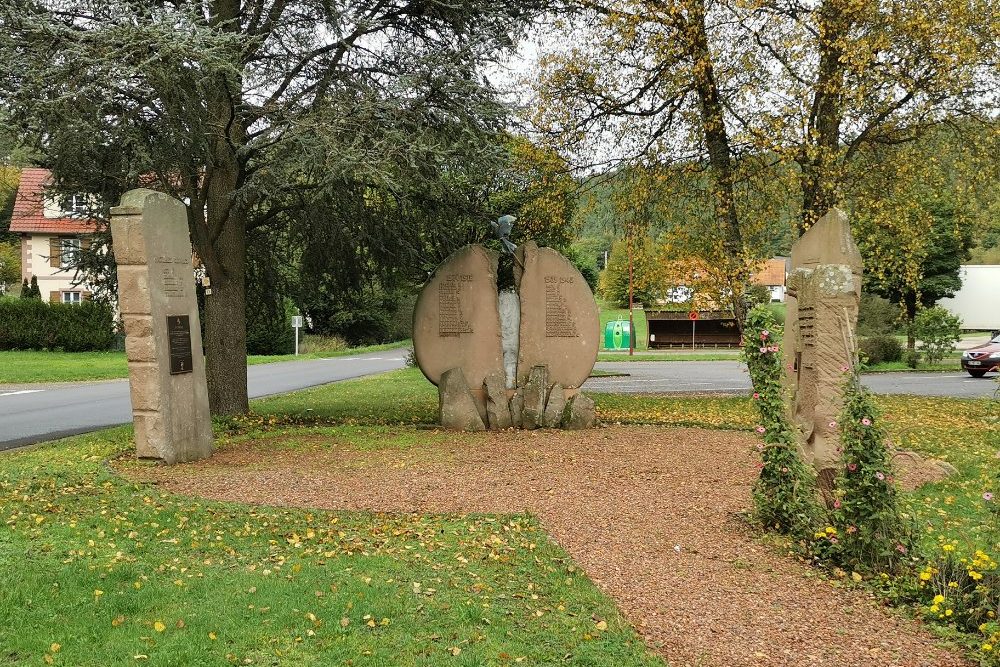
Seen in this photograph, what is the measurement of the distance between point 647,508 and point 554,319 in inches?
228

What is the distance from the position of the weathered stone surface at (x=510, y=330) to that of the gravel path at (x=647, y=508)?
126 centimetres

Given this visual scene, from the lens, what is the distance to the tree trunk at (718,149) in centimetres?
1569

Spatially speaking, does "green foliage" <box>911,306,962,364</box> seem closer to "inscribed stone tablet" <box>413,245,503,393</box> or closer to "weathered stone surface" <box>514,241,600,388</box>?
"weathered stone surface" <box>514,241,600,388</box>

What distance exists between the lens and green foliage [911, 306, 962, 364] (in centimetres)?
3136

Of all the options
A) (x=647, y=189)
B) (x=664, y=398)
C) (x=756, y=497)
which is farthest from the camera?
(x=664, y=398)

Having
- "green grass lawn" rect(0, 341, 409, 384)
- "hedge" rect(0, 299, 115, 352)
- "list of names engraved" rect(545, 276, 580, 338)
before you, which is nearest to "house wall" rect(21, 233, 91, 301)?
"hedge" rect(0, 299, 115, 352)

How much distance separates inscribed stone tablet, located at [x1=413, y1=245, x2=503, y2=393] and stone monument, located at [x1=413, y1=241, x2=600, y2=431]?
0.05ft

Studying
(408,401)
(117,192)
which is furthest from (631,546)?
(408,401)

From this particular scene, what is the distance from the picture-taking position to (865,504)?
19.5ft

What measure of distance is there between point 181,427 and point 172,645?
20.1 feet

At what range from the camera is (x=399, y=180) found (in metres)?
12.3

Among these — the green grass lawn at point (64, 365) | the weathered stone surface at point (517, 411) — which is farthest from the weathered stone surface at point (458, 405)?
the green grass lawn at point (64, 365)

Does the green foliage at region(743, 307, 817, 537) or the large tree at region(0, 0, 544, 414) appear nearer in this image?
the green foliage at region(743, 307, 817, 537)

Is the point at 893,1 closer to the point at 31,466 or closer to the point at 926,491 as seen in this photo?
the point at 926,491
